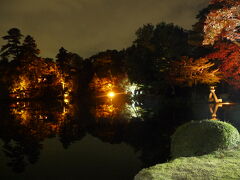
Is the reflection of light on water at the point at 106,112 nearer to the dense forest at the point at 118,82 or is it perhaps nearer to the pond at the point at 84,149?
the dense forest at the point at 118,82

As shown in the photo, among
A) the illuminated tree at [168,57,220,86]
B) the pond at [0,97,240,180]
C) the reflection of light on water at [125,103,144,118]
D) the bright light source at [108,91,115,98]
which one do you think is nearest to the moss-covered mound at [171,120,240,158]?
the pond at [0,97,240,180]

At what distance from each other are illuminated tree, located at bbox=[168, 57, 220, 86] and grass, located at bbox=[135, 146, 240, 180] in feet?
65.4

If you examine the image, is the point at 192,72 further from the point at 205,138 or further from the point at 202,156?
the point at 202,156

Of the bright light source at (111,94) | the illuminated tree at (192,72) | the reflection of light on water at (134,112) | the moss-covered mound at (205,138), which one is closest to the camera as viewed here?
the moss-covered mound at (205,138)

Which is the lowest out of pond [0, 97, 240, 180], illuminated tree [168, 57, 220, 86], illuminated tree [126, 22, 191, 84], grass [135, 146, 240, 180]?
pond [0, 97, 240, 180]

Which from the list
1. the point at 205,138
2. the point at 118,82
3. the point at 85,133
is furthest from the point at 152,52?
the point at 205,138

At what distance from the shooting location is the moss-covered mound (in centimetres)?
651

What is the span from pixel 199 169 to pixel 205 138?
156cm

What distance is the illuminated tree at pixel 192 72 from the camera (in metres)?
25.0

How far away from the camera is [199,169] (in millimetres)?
5211

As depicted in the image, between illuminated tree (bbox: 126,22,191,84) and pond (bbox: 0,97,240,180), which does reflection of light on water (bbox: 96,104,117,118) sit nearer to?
pond (bbox: 0,97,240,180)

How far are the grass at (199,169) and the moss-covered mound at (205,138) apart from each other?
398mm

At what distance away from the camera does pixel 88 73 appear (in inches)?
1805

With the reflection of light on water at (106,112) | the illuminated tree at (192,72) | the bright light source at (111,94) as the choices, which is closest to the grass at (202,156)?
the reflection of light on water at (106,112)
